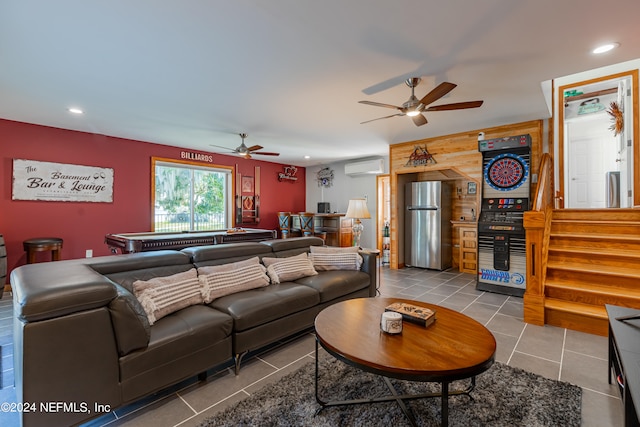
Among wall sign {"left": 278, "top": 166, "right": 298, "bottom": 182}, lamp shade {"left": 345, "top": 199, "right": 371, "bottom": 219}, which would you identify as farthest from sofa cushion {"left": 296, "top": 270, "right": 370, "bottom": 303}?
wall sign {"left": 278, "top": 166, "right": 298, "bottom": 182}

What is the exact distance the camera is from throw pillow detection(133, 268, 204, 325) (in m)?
2.04

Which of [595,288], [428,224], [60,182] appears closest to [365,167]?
[428,224]

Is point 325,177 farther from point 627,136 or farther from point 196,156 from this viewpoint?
point 627,136

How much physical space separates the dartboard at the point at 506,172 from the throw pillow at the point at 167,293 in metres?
4.32

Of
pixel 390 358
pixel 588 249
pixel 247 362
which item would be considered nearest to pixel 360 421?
pixel 390 358

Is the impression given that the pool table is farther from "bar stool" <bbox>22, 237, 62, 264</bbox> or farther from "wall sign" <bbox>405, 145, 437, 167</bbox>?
"wall sign" <bbox>405, 145, 437, 167</bbox>

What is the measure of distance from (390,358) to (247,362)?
1.38m

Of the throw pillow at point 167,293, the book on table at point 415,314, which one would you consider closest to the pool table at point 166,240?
the throw pillow at point 167,293

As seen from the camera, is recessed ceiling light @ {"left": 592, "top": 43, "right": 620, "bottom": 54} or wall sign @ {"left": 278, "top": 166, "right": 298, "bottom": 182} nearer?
recessed ceiling light @ {"left": 592, "top": 43, "right": 620, "bottom": 54}

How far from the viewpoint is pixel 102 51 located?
2.47m

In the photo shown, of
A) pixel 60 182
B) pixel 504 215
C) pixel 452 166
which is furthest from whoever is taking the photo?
pixel 452 166

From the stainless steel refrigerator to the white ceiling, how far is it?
5.68ft

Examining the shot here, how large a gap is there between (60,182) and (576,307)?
7132 millimetres

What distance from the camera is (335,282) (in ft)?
10.2
